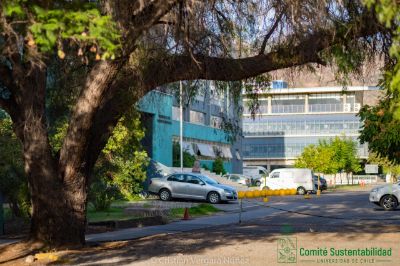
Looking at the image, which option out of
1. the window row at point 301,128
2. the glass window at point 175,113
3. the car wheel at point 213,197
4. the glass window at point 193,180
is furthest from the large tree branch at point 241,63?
the window row at point 301,128

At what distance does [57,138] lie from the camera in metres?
23.5

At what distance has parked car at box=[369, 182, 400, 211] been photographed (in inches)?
1117

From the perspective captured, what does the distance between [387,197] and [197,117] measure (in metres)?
33.8

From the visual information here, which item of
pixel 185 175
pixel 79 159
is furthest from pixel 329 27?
pixel 185 175

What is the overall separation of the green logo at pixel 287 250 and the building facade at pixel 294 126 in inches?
3381

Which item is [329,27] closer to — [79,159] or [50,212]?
[79,159]

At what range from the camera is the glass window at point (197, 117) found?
59500mm

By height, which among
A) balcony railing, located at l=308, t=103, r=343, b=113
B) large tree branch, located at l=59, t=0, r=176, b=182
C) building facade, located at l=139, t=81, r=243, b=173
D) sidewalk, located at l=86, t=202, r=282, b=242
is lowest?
sidewalk, located at l=86, t=202, r=282, b=242

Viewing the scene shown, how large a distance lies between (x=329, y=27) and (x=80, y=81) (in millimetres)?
6456

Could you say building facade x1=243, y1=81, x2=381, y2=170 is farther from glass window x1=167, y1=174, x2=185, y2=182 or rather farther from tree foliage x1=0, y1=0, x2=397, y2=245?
tree foliage x1=0, y1=0, x2=397, y2=245

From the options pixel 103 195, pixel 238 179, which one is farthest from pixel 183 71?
pixel 238 179

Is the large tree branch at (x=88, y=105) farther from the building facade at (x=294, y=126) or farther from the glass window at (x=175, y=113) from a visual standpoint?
the building facade at (x=294, y=126)

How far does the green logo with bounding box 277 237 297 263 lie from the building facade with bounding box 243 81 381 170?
85886 mm

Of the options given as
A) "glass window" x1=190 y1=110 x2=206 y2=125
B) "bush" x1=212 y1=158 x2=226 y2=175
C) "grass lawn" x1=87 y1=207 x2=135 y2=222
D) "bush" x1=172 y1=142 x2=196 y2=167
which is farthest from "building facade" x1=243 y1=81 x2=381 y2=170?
"grass lawn" x1=87 y1=207 x2=135 y2=222
